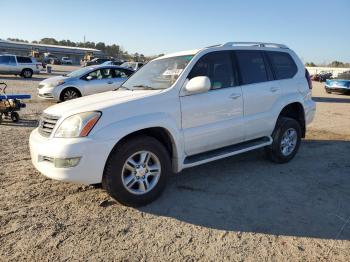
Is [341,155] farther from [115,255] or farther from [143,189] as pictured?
[115,255]

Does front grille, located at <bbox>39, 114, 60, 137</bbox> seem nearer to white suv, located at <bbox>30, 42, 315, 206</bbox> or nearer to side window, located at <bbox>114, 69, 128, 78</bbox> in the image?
white suv, located at <bbox>30, 42, 315, 206</bbox>

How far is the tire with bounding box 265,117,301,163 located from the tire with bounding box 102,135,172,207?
2.31 metres

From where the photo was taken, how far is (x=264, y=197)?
4543 millimetres

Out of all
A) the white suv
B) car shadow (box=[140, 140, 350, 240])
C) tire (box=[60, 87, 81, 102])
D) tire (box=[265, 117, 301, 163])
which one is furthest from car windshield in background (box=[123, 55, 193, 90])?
tire (box=[60, 87, 81, 102])

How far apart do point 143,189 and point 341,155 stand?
4346 mm

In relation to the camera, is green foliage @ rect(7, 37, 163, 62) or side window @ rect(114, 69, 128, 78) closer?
side window @ rect(114, 69, 128, 78)

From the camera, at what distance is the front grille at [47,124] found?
4.08 metres

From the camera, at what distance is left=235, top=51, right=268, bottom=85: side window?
5289mm

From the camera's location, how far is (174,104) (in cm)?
436

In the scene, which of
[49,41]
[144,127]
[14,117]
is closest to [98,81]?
[14,117]

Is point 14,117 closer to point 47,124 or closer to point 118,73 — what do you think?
point 118,73

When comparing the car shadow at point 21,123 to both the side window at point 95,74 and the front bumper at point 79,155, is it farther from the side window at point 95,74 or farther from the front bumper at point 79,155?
the front bumper at point 79,155

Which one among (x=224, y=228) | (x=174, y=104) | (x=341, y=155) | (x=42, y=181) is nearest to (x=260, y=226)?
(x=224, y=228)

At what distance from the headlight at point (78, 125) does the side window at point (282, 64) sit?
332cm
